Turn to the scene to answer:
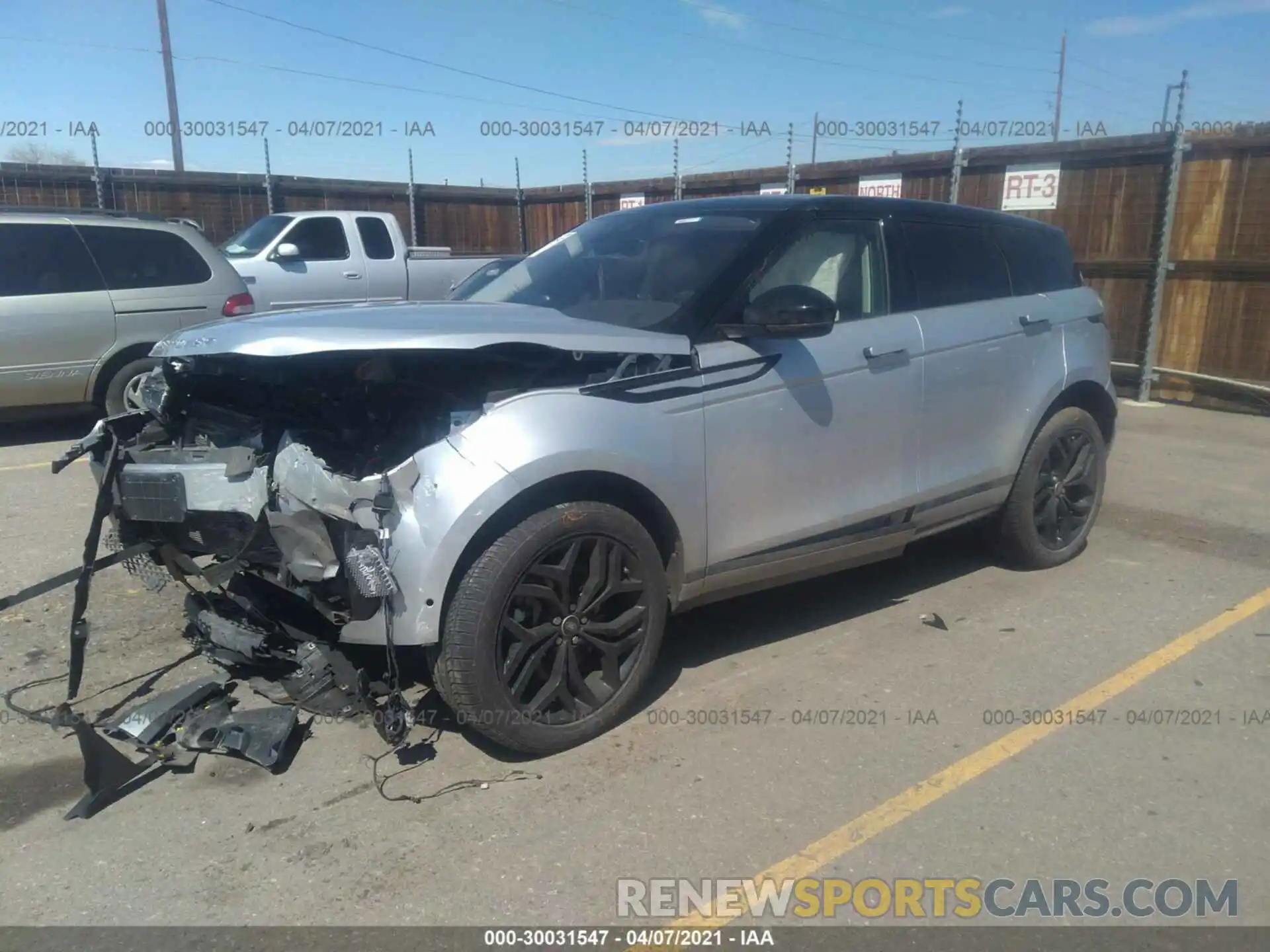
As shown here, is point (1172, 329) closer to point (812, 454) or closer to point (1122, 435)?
point (1122, 435)

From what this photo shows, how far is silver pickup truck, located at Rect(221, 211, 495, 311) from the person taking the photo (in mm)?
12227

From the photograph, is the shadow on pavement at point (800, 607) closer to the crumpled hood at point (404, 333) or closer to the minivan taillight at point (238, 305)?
the crumpled hood at point (404, 333)

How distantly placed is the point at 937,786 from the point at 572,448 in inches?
64.9

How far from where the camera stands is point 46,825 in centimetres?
307

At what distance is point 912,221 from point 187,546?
3413 millimetres

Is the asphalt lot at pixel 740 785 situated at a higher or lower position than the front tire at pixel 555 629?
lower

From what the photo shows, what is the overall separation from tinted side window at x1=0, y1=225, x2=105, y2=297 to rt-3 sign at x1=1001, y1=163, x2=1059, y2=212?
32.4ft

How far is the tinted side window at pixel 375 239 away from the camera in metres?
13.2

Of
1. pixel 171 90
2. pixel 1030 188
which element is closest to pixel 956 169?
pixel 1030 188

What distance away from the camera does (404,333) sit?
3.18 metres

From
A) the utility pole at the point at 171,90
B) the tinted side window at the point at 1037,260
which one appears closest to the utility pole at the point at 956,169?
the tinted side window at the point at 1037,260

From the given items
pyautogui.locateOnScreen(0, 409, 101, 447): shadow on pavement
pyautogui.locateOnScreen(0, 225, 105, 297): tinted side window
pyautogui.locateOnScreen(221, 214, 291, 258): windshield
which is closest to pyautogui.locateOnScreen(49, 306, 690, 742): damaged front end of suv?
pyautogui.locateOnScreen(0, 225, 105, 297): tinted side window

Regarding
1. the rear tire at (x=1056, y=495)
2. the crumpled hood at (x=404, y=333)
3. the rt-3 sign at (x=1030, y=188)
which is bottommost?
the rear tire at (x=1056, y=495)

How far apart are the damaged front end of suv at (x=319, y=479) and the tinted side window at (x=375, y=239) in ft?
32.4
